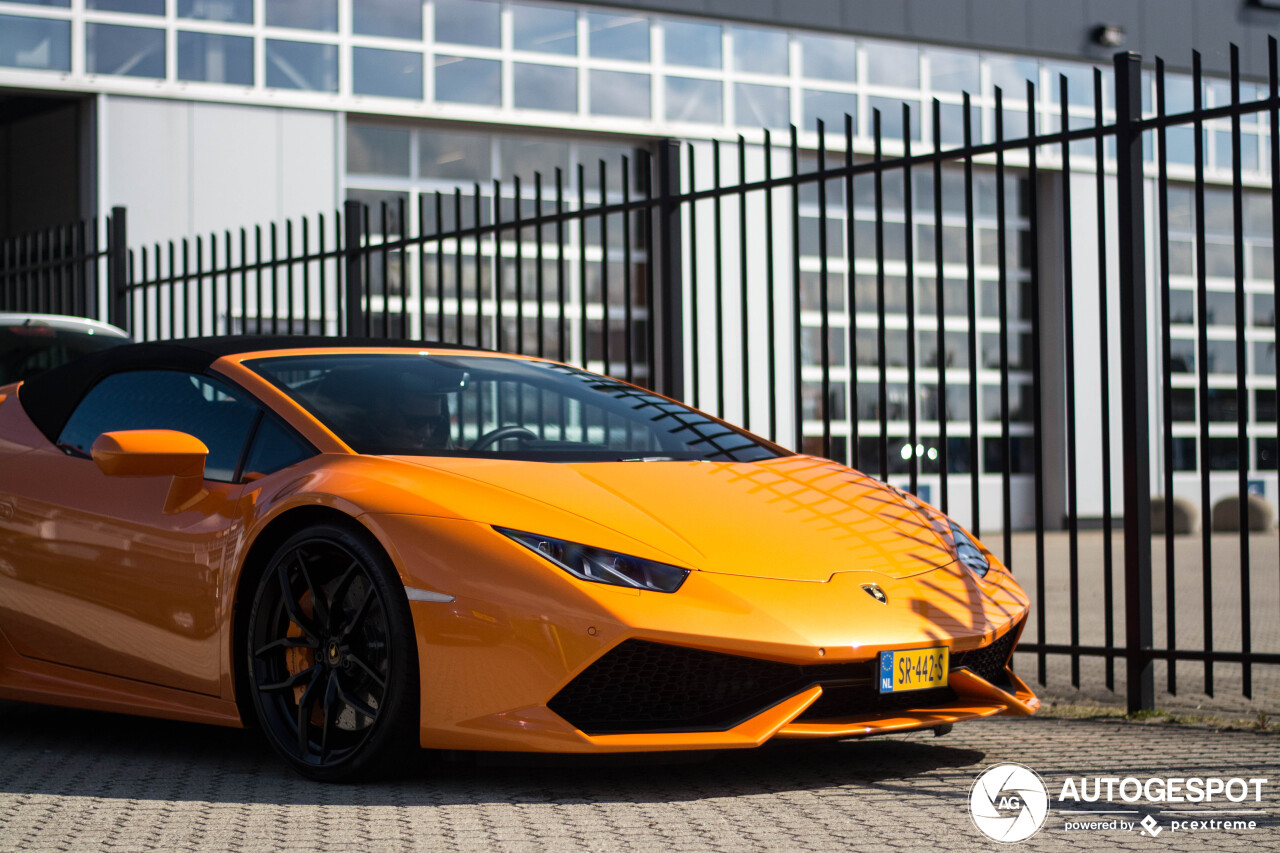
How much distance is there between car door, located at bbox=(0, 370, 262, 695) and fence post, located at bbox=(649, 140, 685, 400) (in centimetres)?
271

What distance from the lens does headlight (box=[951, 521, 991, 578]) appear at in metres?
4.23

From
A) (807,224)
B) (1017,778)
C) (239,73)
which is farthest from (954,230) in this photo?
(1017,778)

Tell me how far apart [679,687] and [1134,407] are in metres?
2.42

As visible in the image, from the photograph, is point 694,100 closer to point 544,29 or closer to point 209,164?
point 544,29

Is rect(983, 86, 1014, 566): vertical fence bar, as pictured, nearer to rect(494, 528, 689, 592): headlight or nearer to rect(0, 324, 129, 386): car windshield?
rect(494, 528, 689, 592): headlight

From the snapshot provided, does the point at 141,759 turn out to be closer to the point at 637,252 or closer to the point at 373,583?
the point at 373,583

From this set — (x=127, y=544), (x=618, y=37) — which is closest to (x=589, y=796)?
(x=127, y=544)

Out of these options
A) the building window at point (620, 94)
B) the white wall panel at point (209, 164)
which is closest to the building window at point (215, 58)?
the white wall panel at point (209, 164)

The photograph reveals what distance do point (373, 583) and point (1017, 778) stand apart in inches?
69.4

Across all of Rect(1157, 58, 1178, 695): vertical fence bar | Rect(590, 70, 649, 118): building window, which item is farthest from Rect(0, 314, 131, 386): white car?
Rect(590, 70, 649, 118): building window

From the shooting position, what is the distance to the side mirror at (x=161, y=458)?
13.1ft

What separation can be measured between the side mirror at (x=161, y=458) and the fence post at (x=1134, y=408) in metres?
3.11

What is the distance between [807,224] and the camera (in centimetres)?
1914

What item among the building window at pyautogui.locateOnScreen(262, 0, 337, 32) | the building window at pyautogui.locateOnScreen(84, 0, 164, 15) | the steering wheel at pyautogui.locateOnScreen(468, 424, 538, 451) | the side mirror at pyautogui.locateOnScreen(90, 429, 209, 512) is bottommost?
the side mirror at pyautogui.locateOnScreen(90, 429, 209, 512)
